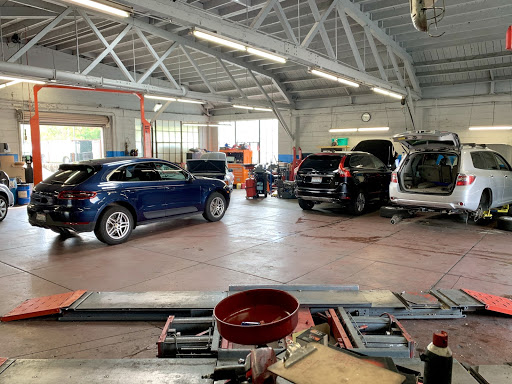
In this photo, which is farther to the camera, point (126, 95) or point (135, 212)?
point (126, 95)

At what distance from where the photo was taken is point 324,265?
5480 mm

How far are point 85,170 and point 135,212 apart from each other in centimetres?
116

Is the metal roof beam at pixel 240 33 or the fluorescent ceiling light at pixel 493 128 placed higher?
the metal roof beam at pixel 240 33

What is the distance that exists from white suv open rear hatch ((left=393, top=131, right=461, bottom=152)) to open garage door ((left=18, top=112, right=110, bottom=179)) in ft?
46.6

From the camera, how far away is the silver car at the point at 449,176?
7520mm

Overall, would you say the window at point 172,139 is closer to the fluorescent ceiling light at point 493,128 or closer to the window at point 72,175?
the window at point 72,175

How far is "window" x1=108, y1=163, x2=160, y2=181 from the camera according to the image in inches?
270

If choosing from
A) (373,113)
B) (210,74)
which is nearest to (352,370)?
(373,113)

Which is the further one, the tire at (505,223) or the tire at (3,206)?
the tire at (3,206)

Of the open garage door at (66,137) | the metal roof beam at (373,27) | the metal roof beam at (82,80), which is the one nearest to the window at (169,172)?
the metal roof beam at (82,80)

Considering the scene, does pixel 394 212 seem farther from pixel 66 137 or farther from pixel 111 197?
pixel 66 137

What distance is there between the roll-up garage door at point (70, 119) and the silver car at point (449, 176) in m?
14.2

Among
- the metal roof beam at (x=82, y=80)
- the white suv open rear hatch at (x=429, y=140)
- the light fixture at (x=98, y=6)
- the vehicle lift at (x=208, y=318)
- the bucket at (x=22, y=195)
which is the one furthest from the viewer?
the bucket at (x=22, y=195)

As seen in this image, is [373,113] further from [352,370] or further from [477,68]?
[352,370]
